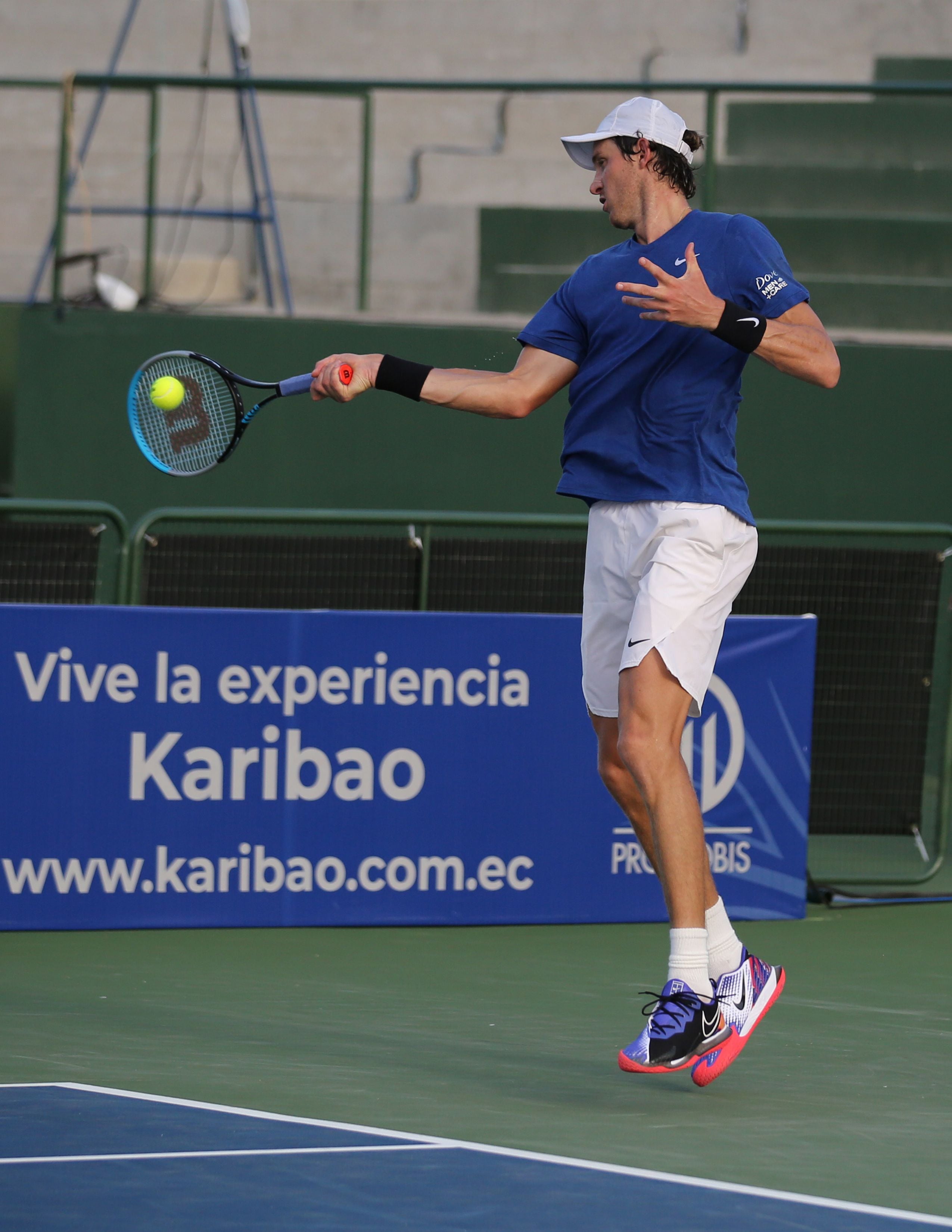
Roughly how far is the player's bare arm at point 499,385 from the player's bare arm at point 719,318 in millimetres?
299

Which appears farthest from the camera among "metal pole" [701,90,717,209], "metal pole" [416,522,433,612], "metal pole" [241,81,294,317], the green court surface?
"metal pole" [241,81,294,317]

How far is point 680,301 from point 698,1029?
1.68 metres

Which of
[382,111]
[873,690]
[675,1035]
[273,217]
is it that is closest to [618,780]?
[675,1035]

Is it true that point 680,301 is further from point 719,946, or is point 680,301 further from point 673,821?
point 719,946

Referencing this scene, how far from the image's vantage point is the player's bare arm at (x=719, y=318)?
16.0 feet

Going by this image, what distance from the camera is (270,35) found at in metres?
15.9

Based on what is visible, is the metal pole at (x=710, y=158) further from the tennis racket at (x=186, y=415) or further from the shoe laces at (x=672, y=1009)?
the shoe laces at (x=672, y=1009)

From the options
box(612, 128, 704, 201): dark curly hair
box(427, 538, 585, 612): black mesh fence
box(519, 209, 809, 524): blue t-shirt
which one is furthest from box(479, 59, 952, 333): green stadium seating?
box(519, 209, 809, 524): blue t-shirt

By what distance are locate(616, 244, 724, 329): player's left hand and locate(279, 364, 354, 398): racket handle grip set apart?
68 centimetres

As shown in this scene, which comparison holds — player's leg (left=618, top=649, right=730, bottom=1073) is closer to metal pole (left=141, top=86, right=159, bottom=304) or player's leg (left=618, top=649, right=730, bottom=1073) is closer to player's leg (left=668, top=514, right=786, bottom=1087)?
player's leg (left=668, top=514, right=786, bottom=1087)

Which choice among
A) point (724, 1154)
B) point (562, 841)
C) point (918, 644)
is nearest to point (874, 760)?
point (918, 644)

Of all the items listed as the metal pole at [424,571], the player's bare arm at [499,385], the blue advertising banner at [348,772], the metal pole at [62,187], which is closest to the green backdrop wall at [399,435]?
the metal pole at [62,187]

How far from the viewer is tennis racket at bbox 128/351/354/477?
590cm

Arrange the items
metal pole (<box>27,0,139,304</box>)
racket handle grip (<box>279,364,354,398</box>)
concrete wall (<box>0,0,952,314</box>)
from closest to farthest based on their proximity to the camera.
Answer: racket handle grip (<box>279,364,354,398</box>), metal pole (<box>27,0,139,304</box>), concrete wall (<box>0,0,952,314</box>)
